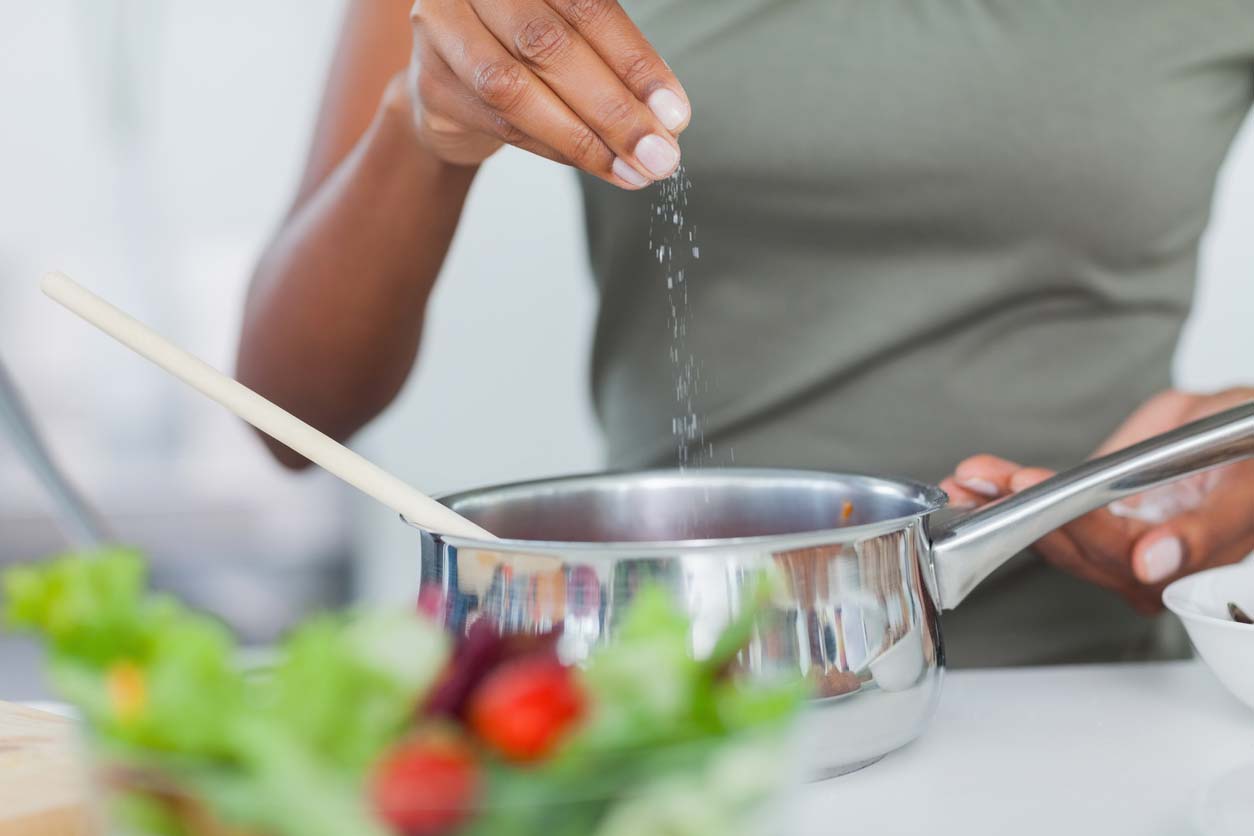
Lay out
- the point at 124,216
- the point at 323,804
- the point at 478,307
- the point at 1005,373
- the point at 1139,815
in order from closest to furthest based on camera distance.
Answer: the point at 323,804
the point at 1139,815
the point at 1005,373
the point at 478,307
the point at 124,216

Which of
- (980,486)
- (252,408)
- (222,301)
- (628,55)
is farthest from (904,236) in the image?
(222,301)

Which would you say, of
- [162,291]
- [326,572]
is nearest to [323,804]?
[162,291]

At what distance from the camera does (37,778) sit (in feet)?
1.30

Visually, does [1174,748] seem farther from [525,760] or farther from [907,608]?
[525,760]

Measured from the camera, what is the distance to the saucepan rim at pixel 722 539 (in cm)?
37

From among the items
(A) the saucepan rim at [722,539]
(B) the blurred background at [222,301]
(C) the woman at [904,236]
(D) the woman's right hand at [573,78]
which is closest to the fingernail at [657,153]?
(D) the woman's right hand at [573,78]

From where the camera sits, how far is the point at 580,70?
0.49 m

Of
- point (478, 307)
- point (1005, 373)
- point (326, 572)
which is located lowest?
point (326, 572)

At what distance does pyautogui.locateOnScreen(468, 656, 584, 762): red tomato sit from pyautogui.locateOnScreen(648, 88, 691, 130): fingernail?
318mm

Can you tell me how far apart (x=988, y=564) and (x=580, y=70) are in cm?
25

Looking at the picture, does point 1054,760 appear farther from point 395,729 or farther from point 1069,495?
point 395,729

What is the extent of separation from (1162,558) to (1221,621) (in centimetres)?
14

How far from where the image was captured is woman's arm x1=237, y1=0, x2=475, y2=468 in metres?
0.72

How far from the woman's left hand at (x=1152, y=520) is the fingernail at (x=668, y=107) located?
229 mm
